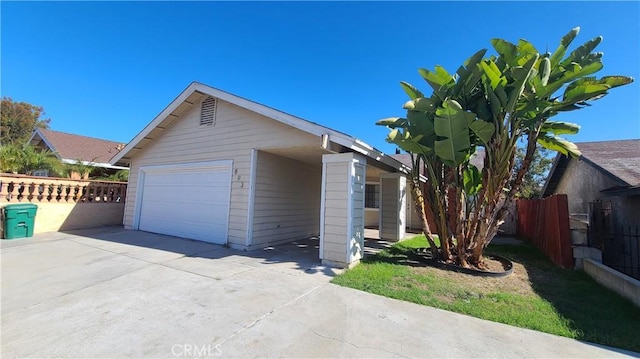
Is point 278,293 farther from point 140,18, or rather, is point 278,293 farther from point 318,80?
point 318,80

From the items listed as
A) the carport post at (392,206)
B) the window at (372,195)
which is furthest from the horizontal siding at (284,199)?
the window at (372,195)

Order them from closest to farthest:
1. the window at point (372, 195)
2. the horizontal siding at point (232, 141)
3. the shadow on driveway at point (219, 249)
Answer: the shadow on driveway at point (219, 249), the horizontal siding at point (232, 141), the window at point (372, 195)

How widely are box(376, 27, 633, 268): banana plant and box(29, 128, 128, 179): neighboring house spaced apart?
13.8 meters

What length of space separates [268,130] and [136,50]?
8.80 metres

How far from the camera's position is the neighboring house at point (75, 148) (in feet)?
45.9

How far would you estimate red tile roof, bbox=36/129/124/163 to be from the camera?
14.4 m

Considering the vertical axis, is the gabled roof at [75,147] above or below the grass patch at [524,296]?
above

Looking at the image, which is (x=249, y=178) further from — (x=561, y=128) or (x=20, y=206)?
(x=561, y=128)

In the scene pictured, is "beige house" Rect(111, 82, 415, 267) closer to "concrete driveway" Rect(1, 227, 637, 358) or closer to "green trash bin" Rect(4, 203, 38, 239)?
"concrete driveway" Rect(1, 227, 637, 358)

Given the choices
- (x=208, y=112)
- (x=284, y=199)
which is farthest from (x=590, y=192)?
(x=208, y=112)

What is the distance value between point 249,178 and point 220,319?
15.8 ft

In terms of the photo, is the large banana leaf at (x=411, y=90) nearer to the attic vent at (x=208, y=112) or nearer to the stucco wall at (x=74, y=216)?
the attic vent at (x=208, y=112)

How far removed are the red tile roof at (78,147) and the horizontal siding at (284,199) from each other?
38.0 feet

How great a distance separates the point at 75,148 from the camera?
15.4 m
